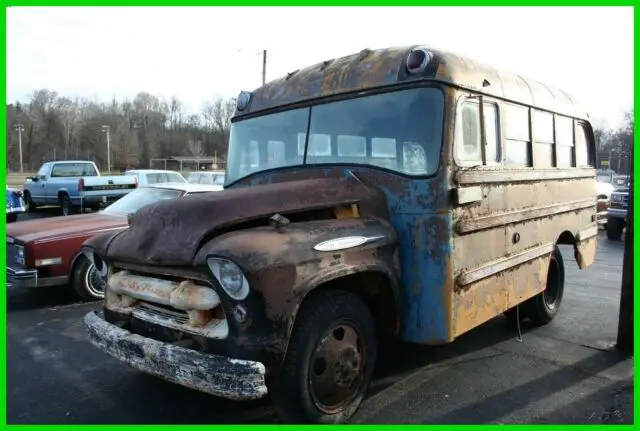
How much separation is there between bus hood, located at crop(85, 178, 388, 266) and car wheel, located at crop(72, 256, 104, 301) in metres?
3.19

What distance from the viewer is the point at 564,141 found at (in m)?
5.87

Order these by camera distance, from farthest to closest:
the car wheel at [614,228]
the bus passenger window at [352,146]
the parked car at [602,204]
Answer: the parked car at [602,204] < the car wheel at [614,228] < the bus passenger window at [352,146]

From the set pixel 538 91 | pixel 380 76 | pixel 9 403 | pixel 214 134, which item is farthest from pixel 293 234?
pixel 214 134

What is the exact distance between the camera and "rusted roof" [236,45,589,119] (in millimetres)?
3895

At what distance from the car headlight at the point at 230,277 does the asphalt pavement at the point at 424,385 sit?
1.22 m

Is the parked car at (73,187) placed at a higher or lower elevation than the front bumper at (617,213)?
higher

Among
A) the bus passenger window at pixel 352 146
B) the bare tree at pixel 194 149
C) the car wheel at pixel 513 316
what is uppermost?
the bare tree at pixel 194 149

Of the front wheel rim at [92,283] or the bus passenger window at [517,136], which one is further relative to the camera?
the front wheel rim at [92,283]

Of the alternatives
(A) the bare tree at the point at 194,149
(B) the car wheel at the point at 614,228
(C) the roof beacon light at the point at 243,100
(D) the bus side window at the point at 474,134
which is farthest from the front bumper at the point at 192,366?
(A) the bare tree at the point at 194,149

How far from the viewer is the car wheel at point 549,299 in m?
5.79

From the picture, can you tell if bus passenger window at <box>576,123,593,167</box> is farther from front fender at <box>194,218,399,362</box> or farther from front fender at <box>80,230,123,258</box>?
front fender at <box>80,230,123,258</box>

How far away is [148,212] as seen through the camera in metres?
3.61

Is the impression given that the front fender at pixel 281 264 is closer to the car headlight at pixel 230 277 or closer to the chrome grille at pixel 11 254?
the car headlight at pixel 230 277

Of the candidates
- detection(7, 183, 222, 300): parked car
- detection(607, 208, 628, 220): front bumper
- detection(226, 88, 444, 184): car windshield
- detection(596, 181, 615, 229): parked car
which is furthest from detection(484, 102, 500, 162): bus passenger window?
detection(596, 181, 615, 229): parked car
